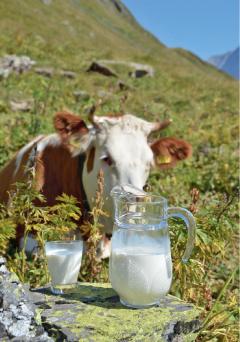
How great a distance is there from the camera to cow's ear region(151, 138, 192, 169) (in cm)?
479

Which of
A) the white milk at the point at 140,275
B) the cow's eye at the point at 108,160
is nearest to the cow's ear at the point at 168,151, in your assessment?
the cow's eye at the point at 108,160

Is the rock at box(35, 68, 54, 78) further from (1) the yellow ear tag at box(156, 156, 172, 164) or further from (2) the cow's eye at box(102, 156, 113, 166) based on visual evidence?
(2) the cow's eye at box(102, 156, 113, 166)

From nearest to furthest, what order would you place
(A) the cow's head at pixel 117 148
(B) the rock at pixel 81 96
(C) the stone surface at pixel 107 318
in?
1. (C) the stone surface at pixel 107 318
2. (A) the cow's head at pixel 117 148
3. (B) the rock at pixel 81 96

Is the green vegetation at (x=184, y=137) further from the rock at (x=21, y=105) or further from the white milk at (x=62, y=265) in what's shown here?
the white milk at (x=62, y=265)

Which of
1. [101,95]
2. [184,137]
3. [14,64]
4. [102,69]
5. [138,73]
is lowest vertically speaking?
[184,137]

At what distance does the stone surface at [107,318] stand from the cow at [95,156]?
1.83 meters

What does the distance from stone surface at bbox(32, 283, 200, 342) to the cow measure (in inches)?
71.9

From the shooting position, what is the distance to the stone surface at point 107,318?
197 cm

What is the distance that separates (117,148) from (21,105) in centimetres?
636

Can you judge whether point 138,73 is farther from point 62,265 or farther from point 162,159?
point 62,265

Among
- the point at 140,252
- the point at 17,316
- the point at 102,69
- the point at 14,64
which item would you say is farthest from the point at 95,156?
the point at 102,69

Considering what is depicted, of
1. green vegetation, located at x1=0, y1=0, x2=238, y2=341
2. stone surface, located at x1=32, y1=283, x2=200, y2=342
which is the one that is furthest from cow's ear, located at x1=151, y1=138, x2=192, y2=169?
stone surface, located at x1=32, y1=283, x2=200, y2=342

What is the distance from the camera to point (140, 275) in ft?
6.87

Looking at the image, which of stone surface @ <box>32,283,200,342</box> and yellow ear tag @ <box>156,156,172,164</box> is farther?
yellow ear tag @ <box>156,156,172,164</box>
